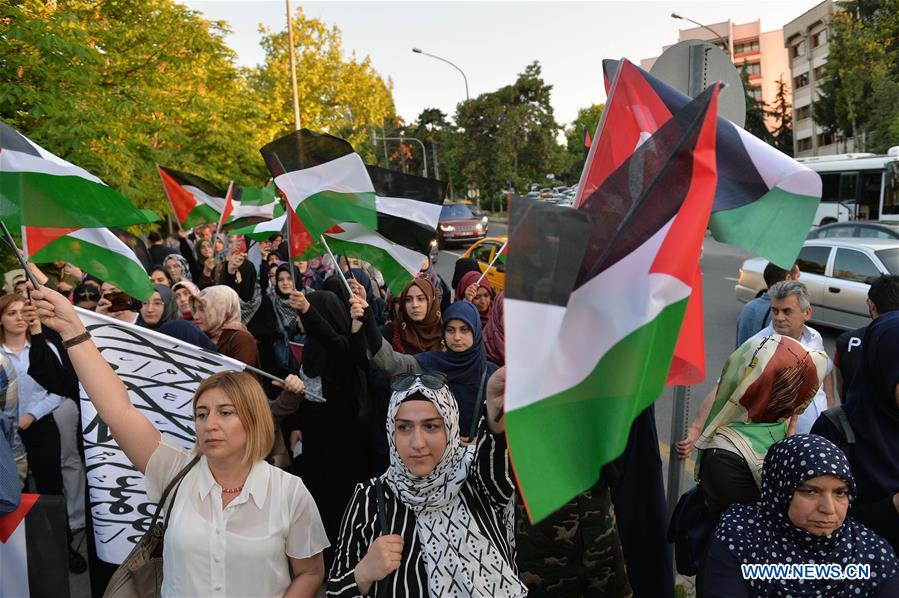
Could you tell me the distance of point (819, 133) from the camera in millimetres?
58844

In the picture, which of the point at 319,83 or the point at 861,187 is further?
the point at 319,83

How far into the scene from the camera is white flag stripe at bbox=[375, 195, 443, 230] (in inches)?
198

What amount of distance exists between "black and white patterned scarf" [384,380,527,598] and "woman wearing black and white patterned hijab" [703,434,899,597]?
2.31 ft

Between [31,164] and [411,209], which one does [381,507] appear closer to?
[31,164]

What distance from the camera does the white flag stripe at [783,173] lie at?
2.98 meters

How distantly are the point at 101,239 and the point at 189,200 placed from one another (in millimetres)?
5939

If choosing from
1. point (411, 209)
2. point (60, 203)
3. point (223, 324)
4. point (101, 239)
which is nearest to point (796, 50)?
point (411, 209)

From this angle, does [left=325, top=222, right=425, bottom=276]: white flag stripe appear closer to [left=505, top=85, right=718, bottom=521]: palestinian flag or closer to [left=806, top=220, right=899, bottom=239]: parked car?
[left=505, top=85, right=718, bottom=521]: palestinian flag

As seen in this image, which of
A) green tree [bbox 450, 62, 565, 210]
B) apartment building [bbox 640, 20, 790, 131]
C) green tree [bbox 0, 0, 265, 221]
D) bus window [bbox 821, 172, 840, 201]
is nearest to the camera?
green tree [bbox 0, 0, 265, 221]

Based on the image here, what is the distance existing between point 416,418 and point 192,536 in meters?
0.82

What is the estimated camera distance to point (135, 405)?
3.40 m

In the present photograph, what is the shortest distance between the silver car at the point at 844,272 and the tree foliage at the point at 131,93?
8.32 m

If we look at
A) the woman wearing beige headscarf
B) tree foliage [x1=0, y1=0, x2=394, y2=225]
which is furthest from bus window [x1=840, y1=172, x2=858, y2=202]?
the woman wearing beige headscarf

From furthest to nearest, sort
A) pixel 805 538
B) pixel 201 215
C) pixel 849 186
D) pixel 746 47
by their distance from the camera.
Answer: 1. pixel 746 47
2. pixel 849 186
3. pixel 201 215
4. pixel 805 538
